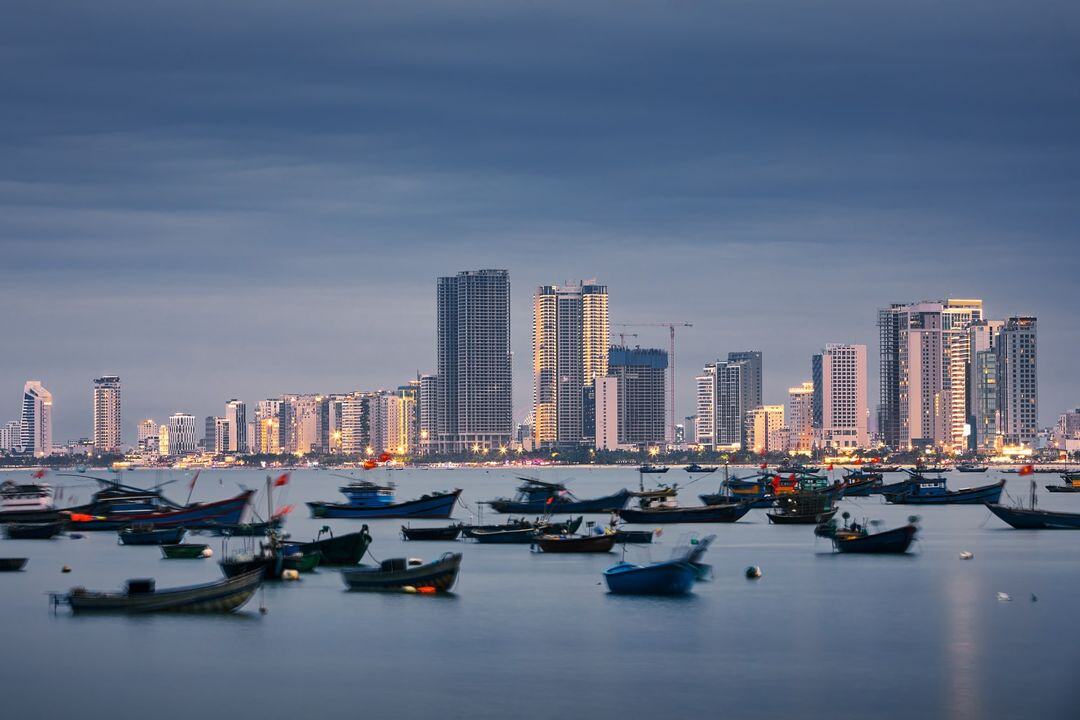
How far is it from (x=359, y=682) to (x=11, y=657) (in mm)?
12651

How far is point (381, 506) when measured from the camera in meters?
128

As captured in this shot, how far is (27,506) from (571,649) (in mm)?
80928

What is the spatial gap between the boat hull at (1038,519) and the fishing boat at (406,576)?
56.9 meters

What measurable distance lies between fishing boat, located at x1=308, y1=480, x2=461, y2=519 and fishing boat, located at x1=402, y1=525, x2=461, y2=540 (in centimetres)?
2694

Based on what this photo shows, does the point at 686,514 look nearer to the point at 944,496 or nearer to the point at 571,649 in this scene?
the point at 944,496

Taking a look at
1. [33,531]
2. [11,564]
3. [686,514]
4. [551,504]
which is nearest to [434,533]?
[686,514]

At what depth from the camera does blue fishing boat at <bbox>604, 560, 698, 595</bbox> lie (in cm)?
6231

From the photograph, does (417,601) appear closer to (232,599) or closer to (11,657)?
(232,599)

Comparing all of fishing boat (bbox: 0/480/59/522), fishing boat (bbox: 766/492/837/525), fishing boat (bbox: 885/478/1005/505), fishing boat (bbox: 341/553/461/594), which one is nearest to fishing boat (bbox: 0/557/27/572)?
fishing boat (bbox: 341/553/461/594)

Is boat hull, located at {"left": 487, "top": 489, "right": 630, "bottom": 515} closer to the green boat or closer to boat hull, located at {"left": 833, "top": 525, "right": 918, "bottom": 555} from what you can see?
the green boat

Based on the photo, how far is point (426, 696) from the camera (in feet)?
140

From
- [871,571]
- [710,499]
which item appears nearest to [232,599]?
Answer: [871,571]

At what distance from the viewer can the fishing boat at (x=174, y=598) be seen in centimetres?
5503

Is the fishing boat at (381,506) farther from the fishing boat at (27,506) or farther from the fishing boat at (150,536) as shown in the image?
the fishing boat at (150,536)
